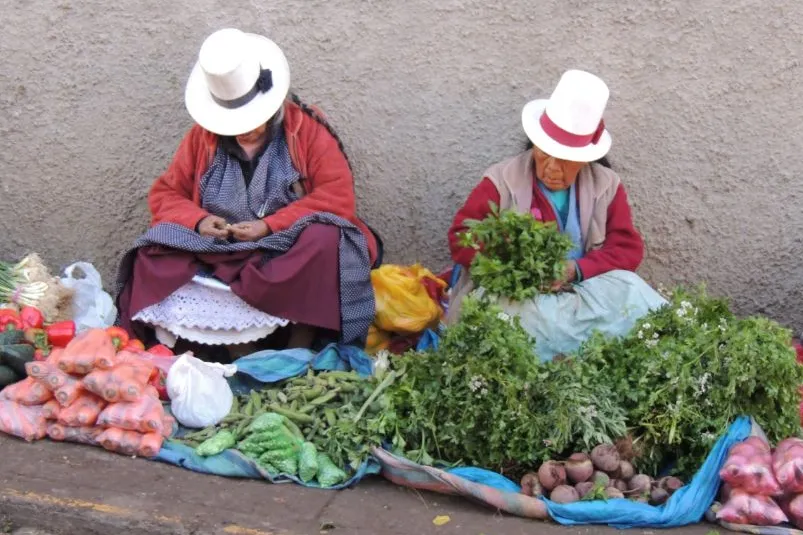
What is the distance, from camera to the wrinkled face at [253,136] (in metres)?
5.22

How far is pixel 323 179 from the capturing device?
5.24 meters

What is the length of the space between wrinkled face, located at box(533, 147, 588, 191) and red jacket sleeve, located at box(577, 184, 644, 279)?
9.0 inches

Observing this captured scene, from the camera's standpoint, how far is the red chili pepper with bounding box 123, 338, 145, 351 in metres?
4.79

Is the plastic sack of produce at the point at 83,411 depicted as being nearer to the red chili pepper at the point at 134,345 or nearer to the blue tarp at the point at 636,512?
the red chili pepper at the point at 134,345

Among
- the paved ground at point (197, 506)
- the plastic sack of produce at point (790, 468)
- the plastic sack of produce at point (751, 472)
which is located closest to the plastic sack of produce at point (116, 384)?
the paved ground at point (197, 506)

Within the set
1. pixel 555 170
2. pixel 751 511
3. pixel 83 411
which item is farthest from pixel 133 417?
pixel 751 511

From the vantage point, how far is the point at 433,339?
5273 mm

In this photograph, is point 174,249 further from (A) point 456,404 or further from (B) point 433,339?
(A) point 456,404

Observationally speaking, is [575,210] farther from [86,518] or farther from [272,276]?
[86,518]

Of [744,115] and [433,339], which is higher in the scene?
[744,115]

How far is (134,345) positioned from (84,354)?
0.46 m

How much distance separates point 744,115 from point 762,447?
1792 mm

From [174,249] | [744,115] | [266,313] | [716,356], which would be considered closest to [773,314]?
[744,115]

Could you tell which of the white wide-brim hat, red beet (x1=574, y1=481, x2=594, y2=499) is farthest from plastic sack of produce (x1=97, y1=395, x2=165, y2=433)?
red beet (x1=574, y1=481, x2=594, y2=499)
